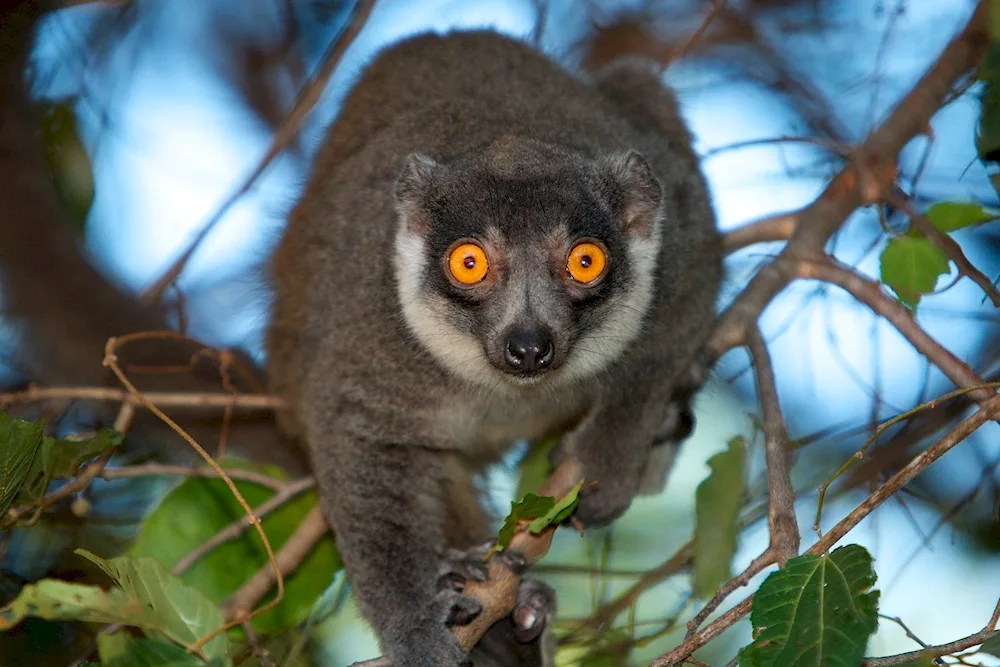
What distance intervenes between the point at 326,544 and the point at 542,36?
3.75m

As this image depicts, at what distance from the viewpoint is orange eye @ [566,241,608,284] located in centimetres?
425

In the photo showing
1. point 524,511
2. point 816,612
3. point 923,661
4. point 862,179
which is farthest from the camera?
point 862,179

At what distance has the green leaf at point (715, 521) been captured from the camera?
4.45 m

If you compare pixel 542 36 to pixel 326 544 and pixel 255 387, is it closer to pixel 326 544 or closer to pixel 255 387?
pixel 255 387

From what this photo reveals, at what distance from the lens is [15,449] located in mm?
3506

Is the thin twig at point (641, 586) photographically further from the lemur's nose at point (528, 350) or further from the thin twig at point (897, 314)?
the lemur's nose at point (528, 350)

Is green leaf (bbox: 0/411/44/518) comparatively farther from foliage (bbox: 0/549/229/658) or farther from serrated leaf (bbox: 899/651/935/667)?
serrated leaf (bbox: 899/651/935/667)

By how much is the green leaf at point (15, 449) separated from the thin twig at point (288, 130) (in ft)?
7.35

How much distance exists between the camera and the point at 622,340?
15.1 ft

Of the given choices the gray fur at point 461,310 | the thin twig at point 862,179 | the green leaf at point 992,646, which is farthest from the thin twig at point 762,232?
the green leaf at point 992,646

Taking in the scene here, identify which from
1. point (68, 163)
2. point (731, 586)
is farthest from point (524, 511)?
point (68, 163)

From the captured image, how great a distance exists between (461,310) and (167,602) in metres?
1.72

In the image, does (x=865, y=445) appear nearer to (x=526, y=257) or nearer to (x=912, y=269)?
(x=912, y=269)

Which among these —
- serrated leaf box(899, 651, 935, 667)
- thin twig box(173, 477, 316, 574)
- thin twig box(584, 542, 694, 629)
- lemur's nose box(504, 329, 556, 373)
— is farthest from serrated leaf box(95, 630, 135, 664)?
thin twig box(584, 542, 694, 629)
